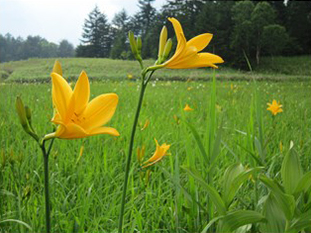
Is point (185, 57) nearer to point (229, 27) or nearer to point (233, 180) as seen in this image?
point (233, 180)

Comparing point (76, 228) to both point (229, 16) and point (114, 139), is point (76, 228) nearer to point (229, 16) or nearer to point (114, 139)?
point (114, 139)

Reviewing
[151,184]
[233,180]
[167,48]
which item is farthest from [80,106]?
[151,184]

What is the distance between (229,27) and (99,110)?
21.7m

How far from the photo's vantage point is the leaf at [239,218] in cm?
51

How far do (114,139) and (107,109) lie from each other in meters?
1.07

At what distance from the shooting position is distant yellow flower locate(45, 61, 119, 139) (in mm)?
362

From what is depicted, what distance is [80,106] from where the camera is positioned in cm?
39

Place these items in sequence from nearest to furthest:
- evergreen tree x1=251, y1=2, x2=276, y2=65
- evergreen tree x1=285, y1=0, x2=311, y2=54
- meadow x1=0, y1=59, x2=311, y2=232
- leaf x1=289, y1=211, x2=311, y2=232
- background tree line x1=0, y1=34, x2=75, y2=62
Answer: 1. leaf x1=289, y1=211, x2=311, y2=232
2. meadow x1=0, y1=59, x2=311, y2=232
3. evergreen tree x1=251, y1=2, x2=276, y2=65
4. evergreen tree x1=285, y1=0, x2=311, y2=54
5. background tree line x1=0, y1=34, x2=75, y2=62

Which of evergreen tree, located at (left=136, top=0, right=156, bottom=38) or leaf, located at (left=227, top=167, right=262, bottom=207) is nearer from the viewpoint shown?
leaf, located at (left=227, top=167, right=262, bottom=207)

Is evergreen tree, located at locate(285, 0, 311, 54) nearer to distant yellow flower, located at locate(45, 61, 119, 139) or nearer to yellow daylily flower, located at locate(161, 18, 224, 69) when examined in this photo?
yellow daylily flower, located at locate(161, 18, 224, 69)

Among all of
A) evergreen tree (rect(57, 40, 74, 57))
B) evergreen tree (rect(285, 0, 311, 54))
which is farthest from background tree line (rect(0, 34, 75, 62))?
evergreen tree (rect(285, 0, 311, 54))

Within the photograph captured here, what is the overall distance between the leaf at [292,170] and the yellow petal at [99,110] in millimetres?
356

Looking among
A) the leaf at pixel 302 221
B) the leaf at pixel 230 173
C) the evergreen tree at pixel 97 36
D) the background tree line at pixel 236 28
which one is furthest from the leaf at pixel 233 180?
the evergreen tree at pixel 97 36

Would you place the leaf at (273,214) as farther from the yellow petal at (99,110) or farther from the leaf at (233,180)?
the yellow petal at (99,110)
